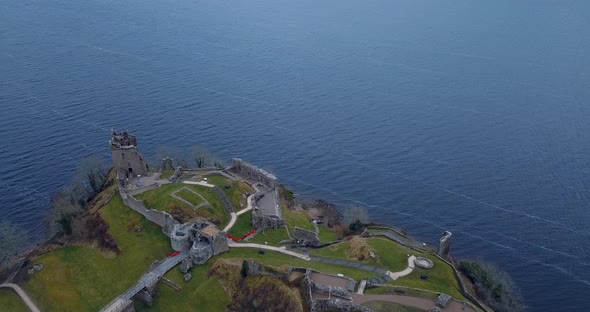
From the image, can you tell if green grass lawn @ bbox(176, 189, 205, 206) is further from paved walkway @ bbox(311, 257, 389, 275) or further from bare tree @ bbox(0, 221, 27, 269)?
bare tree @ bbox(0, 221, 27, 269)

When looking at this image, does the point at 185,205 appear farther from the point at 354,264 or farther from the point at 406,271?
the point at 406,271

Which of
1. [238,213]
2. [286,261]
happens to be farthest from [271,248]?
[238,213]

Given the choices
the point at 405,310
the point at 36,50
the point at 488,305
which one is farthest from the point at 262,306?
the point at 36,50

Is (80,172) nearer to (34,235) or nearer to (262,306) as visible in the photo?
(34,235)

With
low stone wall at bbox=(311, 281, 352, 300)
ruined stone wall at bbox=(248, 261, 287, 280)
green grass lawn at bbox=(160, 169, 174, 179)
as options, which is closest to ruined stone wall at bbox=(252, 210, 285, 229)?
ruined stone wall at bbox=(248, 261, 287, 280)

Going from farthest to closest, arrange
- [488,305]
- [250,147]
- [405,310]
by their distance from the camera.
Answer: [250,147]
[488,305]
[405,310]
